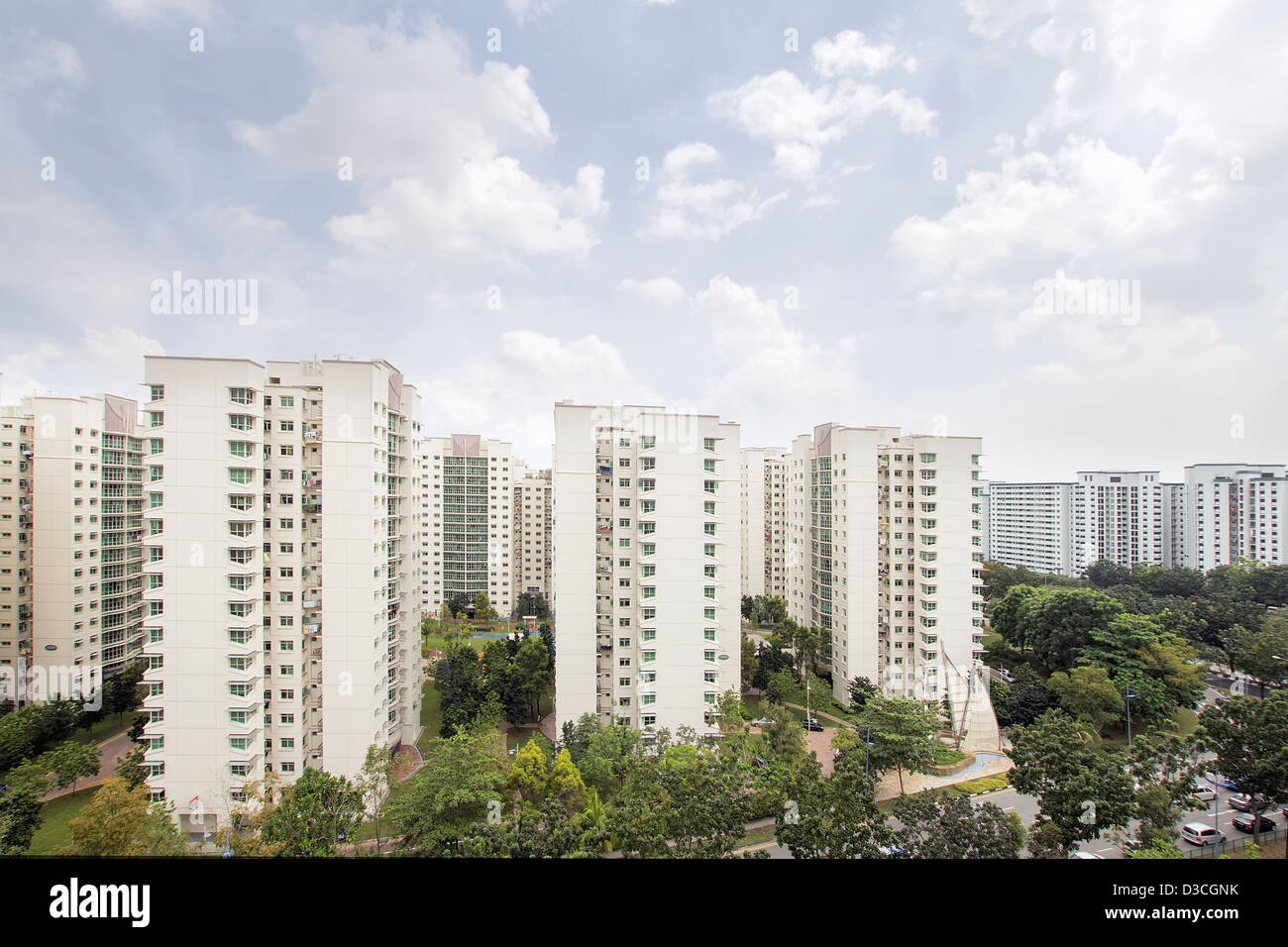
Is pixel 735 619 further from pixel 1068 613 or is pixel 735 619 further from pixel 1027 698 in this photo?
pixel 1068 613

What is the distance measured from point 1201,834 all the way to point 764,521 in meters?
18.1

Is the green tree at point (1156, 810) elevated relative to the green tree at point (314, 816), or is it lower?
lower

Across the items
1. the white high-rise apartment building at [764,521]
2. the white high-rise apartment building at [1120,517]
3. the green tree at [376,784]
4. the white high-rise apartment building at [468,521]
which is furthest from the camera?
the white high-rise apartment building at [1120,517]

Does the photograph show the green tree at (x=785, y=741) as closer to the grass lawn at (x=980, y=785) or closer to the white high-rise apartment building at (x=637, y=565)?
the white high-rise apartment building at (x=637, y=565)

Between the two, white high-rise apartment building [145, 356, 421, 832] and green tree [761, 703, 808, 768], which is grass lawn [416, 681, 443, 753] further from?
green tree [761, 703, 808, 768]

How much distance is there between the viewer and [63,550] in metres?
14.4

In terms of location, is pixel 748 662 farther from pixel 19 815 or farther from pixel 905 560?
pixel 19 815

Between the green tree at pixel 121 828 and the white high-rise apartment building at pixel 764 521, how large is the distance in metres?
20.6

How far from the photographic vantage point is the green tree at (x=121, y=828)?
20.7ft

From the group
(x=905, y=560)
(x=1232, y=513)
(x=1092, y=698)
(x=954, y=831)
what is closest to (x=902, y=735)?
(x=954, y=831)

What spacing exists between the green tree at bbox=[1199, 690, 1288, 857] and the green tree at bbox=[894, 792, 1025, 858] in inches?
162

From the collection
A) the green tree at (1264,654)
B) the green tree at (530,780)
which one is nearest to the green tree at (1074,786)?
the green tree at (530,780)

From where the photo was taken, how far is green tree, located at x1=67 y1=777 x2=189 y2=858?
6.32m

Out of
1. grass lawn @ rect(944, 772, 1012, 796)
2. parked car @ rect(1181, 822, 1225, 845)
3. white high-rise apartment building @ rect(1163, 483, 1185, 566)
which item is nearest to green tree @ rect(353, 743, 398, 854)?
grass lawn @ rect(944, 772, 1012, 796)
